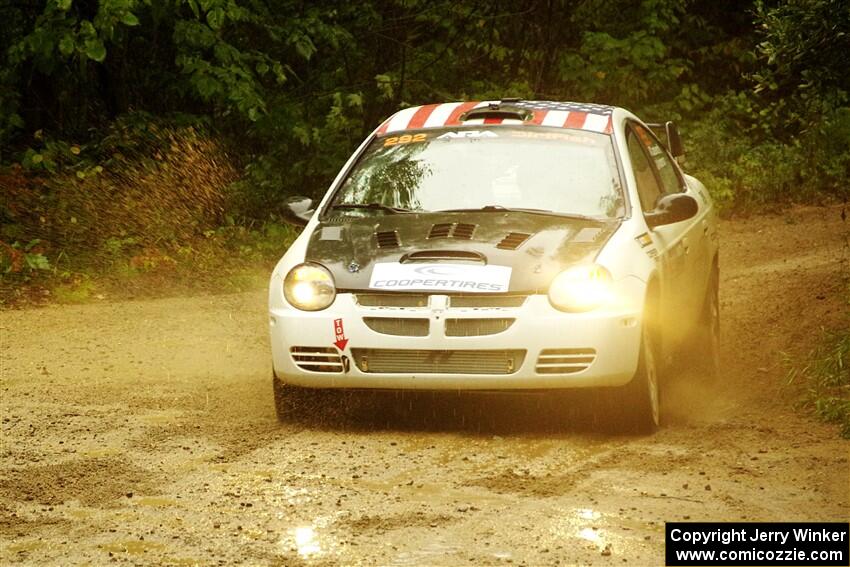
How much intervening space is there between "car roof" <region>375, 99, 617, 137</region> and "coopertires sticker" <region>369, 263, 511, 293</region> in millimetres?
1613

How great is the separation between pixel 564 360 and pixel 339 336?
1.08 metres

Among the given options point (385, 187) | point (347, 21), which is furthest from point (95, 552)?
point (347, 21)

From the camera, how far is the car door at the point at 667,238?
789 centimetres

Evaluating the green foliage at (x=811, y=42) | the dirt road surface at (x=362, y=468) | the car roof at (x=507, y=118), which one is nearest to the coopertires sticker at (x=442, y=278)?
the dirt road surface at (x=362, y=468)

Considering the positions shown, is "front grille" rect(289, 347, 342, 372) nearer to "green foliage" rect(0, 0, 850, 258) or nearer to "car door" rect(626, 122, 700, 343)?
"car door" rect(626, 122, 700, 343)

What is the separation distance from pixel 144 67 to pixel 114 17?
3.19 metres

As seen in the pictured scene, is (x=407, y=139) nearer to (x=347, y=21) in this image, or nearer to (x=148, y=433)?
(x=148, y=433)

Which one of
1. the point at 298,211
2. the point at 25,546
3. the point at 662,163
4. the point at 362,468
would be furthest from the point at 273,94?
the point at 25,546

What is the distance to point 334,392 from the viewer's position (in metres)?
7.76

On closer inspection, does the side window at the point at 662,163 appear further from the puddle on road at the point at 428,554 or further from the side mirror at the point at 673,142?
the puddle on road at the point at 428,554

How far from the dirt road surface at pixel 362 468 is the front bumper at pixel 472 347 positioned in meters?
0.31

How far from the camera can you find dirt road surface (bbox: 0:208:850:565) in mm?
5219

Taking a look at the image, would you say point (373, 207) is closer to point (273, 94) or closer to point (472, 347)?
point (472, 347)

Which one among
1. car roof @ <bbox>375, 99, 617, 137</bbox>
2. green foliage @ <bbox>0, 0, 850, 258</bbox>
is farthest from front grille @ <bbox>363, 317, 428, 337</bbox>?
green foliage @ <bbox>0, 0, 850, 258</bbox>
